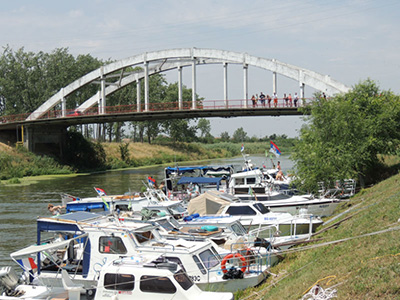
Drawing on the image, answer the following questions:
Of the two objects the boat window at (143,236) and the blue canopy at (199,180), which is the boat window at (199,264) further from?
the blue canopy at (199,180)

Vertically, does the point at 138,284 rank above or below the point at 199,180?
below

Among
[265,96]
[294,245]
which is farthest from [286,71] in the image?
[294,245]

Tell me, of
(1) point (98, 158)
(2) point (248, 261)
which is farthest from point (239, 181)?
(1) point (98, 158)

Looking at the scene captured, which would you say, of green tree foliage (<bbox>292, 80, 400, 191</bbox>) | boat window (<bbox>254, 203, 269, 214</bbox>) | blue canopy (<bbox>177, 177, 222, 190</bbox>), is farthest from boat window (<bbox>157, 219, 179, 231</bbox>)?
green tree foliage (<bbox>292, 80, 400, 191</bbox>)

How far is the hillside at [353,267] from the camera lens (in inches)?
374

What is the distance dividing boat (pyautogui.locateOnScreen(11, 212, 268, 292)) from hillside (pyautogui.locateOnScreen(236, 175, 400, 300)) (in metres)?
0.71

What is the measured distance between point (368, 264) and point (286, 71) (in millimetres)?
45480

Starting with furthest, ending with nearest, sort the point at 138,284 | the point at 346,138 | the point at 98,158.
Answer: the point at 98,158
the point at 346,138
the point at 138,284

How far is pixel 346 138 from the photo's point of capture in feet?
105

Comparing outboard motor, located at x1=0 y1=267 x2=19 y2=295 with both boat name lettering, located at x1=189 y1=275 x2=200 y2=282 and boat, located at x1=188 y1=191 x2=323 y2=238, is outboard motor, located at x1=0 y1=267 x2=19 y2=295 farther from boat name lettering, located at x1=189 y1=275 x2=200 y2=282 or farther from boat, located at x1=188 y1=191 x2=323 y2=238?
boat, located at x1=188 y1=191 x2=323 y2=238

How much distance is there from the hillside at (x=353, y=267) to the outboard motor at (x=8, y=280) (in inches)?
247

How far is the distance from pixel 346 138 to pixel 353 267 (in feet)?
72.2

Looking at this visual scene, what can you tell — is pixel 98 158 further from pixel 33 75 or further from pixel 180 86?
pixel 33 75

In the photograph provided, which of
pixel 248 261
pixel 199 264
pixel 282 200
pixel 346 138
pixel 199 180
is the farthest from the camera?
pixel 346 138
